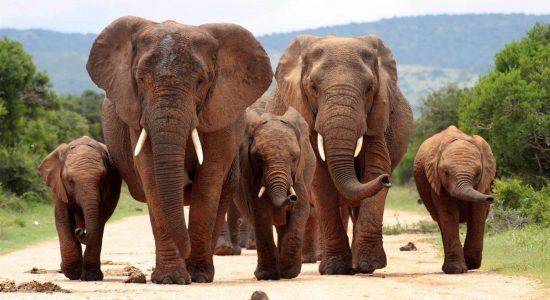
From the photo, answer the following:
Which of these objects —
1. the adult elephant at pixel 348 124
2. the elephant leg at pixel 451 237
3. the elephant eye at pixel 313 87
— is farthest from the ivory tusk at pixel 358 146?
the elephant leg at pixel 451 237

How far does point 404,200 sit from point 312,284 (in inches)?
1116

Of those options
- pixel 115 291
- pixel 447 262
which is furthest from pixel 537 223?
pixel 115 291

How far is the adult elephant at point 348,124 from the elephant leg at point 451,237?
0.75 m

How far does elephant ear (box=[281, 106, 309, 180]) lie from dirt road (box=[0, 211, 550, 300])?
43.1 inches

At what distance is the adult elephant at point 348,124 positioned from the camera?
40.1 ft

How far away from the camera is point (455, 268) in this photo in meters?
13.0

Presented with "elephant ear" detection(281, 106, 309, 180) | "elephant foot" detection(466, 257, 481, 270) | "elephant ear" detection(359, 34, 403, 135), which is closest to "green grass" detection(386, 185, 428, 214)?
"elephant foot" detection(466, 257, 481, 270)

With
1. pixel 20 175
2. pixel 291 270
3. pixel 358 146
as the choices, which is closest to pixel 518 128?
pixel 358 146

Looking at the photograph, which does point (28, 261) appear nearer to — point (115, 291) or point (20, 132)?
point (115, 291)

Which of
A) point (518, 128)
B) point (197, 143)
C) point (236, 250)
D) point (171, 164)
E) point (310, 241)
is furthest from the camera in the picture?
point (518, 128)

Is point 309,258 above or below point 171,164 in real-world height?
below

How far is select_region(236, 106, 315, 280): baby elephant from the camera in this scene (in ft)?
38.1

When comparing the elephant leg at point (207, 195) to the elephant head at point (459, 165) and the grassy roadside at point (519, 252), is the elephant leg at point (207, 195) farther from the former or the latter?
the grassy roadside at point (519, 252)

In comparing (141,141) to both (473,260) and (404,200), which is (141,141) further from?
(404,200)
